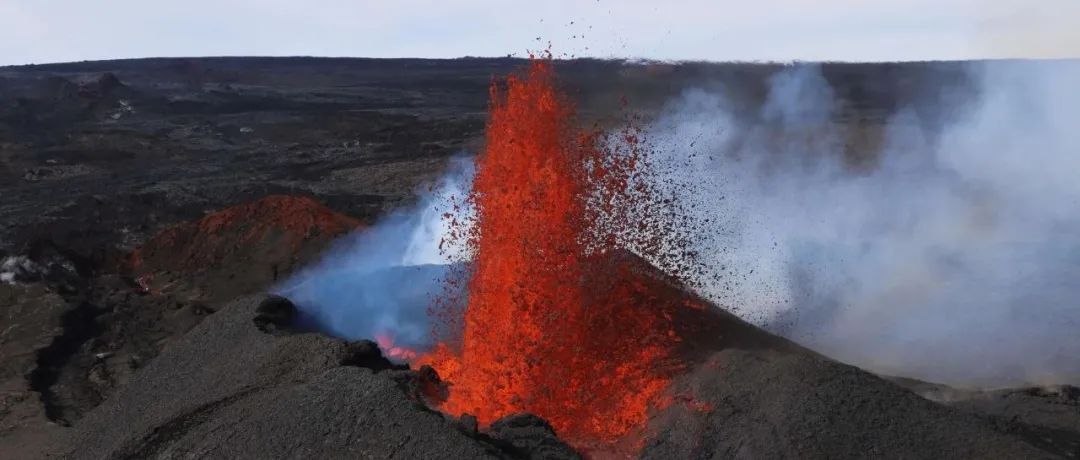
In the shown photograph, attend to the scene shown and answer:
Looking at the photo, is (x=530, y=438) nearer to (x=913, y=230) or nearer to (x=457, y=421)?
(x=457, y=421)

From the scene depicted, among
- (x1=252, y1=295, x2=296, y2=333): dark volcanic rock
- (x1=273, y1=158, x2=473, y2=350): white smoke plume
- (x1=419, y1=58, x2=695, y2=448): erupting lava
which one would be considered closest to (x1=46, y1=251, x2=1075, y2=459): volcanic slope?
(x1=419, y1=58, x2=695, y2=448): erupting lava

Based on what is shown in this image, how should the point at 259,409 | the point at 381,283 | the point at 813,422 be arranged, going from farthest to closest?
the point at 381,283
the point at 259,409
the point at 813,422

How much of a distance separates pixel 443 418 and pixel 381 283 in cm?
979

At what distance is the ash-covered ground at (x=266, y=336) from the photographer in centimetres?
1077

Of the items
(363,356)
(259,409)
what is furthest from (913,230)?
(259,409)

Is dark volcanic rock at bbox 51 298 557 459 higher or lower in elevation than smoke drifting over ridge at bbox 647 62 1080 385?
lower

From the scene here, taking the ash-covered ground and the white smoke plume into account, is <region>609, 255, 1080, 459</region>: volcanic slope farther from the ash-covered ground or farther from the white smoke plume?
the white smoke plume

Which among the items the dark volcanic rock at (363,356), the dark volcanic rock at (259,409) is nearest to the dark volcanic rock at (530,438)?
the dark volcanic rock at (259,409)

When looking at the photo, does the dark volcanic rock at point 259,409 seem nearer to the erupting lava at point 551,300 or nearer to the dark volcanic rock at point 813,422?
the erupting lava at point 551,300

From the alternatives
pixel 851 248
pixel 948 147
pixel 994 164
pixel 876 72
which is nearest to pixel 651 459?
pixel 851 248

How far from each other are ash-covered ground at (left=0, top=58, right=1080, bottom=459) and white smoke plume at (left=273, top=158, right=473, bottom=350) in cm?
124

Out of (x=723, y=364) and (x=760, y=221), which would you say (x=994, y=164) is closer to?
(x=760, y=221)

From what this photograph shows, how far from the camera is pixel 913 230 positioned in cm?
2731

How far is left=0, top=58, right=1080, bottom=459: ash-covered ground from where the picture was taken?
10766 millimetres
